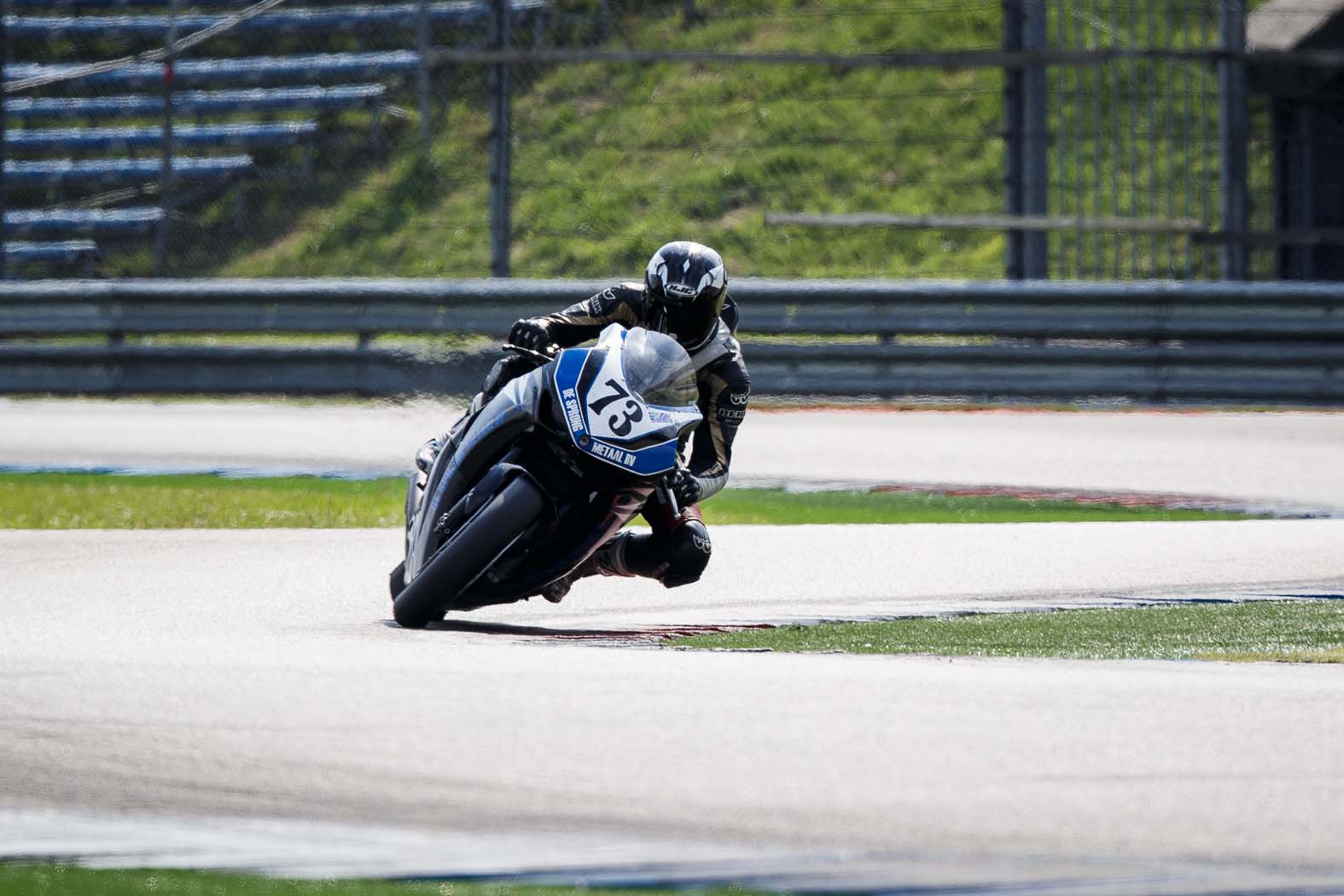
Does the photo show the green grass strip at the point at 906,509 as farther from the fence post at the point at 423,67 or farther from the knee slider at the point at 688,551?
the fence post at the point at 423,67

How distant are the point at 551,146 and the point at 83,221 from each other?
4199 millimetres

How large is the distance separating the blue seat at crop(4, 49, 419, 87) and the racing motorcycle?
1520 centimetres

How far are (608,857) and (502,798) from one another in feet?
1.30

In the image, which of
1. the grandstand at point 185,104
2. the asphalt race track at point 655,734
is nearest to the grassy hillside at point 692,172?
the grandstand at point 185,104

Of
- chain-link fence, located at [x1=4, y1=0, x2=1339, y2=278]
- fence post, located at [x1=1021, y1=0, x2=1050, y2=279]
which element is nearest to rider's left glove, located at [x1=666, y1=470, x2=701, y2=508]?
fence post, located at [x1=1021, y1=0, x2=1050, y2=279]

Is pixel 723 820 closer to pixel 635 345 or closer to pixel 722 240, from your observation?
pixel 635 345

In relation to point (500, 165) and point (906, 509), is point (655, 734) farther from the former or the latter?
point (500, 165)

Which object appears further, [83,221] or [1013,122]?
→ [83,221]

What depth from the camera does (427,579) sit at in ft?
20.2

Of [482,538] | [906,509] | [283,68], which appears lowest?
[906,509]

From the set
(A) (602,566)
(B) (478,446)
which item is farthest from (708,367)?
(B) (478,446)

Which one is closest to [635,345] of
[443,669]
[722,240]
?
[443,669]

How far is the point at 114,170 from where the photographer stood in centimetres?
2031

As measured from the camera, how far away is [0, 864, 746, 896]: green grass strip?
3.55 m
